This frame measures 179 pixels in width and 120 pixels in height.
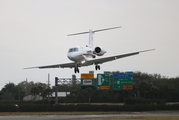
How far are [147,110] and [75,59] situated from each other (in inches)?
1041

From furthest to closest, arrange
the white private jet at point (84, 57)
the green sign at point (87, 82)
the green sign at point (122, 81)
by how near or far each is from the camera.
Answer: the green sign at point (87, 82), the green sign at point (122, 81), the white private jet at point (84, 57)

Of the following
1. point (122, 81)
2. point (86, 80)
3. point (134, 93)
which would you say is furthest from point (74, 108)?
point (134, 93)

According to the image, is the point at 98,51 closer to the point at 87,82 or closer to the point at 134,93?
the point at 87,82

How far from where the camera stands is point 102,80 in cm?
9075

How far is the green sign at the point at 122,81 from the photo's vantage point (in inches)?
3551

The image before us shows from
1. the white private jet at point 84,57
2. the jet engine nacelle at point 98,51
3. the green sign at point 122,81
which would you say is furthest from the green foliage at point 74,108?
the jet engine nacelle at point 98,51

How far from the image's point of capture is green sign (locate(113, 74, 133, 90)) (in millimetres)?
90188

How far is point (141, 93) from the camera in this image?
377 feet

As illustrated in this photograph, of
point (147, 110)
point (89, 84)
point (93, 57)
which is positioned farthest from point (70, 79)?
point (93, 57)

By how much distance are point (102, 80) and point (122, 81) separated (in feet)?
14.3

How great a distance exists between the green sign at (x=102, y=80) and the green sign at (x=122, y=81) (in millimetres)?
1518

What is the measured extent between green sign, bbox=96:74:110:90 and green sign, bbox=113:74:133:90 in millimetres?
1518

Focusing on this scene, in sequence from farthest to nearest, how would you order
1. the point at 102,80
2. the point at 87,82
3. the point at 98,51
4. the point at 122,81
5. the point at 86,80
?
the point at 86,80, the point at 87,82, the point at 102,80, the point at 122,81, the point at 98,51

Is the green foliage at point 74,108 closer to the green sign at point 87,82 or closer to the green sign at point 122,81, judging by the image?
the green sign at point 122,81
